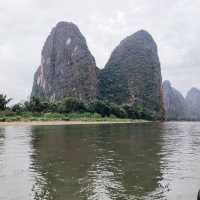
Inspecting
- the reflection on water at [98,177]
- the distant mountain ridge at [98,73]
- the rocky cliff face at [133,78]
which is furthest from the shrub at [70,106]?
the reflection on water at [98,177]

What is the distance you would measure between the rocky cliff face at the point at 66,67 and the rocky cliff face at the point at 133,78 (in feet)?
32.3

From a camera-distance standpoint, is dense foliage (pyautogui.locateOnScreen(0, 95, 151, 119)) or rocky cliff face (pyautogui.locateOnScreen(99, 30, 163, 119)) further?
rocky cliff face (pyautogui.locateOnScreen(99, 30, 163, 119))

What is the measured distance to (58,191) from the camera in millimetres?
9211

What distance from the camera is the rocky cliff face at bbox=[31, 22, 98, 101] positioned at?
151 meters

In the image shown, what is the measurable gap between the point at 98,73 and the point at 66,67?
1749cm

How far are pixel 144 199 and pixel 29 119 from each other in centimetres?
6491

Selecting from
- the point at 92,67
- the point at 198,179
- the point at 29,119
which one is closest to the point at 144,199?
the point at 198,179

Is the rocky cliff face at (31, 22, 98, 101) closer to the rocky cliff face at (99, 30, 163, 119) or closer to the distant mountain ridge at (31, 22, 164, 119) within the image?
the distant mountain ridge at (31, 22, 164, 119)

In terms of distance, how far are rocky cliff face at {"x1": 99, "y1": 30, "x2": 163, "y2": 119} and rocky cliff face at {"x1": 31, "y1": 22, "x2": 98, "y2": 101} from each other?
32.3 ft

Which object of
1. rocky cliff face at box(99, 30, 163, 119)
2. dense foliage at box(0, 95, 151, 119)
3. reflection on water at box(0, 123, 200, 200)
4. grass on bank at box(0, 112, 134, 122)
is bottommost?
reflection on water at box(0, 123, 200, 200)

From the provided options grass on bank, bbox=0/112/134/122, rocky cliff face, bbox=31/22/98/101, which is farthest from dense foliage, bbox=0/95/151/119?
rocky cliff face, bbox=31/22/98/101

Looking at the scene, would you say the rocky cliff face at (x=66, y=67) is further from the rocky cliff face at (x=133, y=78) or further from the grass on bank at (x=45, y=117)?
the grass on bank at (x=45, y=117)

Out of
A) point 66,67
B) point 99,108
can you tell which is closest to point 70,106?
point 99,108

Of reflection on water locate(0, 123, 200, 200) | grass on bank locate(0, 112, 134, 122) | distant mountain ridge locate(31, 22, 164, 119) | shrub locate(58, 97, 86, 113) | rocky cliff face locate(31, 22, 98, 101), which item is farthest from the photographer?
distant mountain ridge locate(31, 22, 164, 119)
